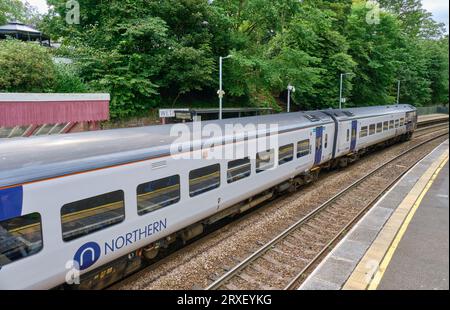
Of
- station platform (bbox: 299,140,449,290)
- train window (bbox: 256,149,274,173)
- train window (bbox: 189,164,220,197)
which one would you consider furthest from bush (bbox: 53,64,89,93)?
station platform (bbox: 299,140,449,290)

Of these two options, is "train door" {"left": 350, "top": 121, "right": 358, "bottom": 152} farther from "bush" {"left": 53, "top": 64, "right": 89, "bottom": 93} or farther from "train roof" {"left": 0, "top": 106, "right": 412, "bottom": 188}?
"bush" {"left": 53, "top": 64, "right": 89, "bottom": 93}

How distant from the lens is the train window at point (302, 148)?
12.9m

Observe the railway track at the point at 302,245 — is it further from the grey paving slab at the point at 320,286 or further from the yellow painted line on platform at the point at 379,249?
the yellow painted line on platform at the point at 379,249

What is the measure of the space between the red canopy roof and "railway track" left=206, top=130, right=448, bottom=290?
11.1 meters

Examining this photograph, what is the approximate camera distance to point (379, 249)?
326 inches

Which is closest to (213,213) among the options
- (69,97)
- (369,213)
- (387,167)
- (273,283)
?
(273,283)

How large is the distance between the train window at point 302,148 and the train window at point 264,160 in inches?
78.2

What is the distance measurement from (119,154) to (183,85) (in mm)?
17922

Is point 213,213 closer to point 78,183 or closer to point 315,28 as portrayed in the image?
point 78,183

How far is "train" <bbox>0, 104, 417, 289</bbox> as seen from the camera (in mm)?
5215

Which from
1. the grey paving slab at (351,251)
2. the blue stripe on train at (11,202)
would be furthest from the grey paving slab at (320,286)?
the blue stripe on train at (11,202)

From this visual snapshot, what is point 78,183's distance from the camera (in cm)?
582

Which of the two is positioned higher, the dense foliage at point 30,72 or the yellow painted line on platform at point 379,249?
the dense foliage at point 30,72

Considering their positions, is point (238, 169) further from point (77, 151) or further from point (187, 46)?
point (187, 46)
